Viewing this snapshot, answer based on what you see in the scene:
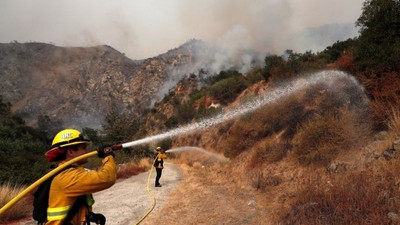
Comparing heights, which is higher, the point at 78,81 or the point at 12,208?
the point at 78,81

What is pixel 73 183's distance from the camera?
314 centimetres

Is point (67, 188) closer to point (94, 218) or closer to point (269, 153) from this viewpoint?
point (94, 218)

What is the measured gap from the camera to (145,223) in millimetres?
8508

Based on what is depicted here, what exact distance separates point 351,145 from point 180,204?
603 cm

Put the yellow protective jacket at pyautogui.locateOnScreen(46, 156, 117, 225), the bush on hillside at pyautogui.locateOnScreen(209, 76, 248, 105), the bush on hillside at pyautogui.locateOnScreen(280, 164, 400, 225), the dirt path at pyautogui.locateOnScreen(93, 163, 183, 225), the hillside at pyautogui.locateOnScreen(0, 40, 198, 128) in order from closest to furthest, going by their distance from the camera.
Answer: the yellow protective jacket at pyautogui.locateOnScreen(46, 156, 117, 225) → the bush on hillside at pyautogui.locateOnScreen(280, 164, 400, 225) → the dirt path at pyautogui.locateOnScreen(93, 163, 183, 225) → the bush on hillside at pyautogui.locateOnScreen(209, 76, 248, 105) → the hillside at pyautogui.locateOnScreen(0, 40, 198, 128)

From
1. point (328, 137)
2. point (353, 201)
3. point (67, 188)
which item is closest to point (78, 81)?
point (328, 137)

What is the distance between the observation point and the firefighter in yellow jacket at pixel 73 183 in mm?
3172

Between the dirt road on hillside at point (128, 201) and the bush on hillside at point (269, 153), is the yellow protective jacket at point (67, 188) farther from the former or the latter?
the bush on hillside at point (269, 153)

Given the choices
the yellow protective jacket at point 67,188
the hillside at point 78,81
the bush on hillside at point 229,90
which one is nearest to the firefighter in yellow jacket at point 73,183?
the yellow protective jacket at point 67,188

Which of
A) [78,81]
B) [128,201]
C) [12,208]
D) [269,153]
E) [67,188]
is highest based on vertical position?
[78,81]

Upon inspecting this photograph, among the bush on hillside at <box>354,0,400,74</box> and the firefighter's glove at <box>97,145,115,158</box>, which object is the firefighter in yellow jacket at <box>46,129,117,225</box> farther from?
the bush on hillside at <box>354,0,400,74</box>

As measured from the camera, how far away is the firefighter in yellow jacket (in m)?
3.17

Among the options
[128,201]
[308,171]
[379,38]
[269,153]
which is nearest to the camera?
[308,171]

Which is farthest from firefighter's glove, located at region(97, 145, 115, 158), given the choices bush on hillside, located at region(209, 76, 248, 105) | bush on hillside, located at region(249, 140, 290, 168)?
bush on hillside, located at region(209, 76, 248, 105)
